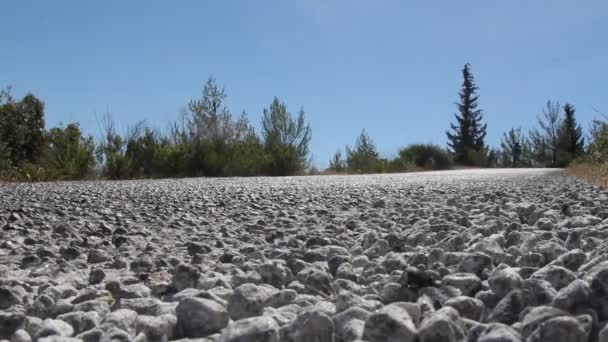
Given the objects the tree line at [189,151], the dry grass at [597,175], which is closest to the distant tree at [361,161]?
the tree line at [189,151]

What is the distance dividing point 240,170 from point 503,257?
15.7 meters

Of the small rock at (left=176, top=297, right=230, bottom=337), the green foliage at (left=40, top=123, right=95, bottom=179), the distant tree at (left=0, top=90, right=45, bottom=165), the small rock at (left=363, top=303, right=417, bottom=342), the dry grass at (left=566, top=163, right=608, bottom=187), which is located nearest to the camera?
the small rock at (left=363, top=303, right=417, bottom=342)

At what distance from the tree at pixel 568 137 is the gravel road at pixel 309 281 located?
36.6 metres

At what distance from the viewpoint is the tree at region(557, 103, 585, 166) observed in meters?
38.1

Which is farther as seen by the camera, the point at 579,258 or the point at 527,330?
the point at 579,258

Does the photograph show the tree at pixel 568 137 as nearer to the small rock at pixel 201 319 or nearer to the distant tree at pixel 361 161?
the distant tree at pixel 361 161

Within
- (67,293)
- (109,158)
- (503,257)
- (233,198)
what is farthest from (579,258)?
(109,158)

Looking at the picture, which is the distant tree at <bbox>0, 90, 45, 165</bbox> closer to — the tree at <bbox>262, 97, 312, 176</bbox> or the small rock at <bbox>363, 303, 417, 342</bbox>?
the tree at <bbox>262, 97, 312, 176</bbox>

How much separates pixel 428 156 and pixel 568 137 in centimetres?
1219

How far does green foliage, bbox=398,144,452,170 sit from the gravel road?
2848 cm

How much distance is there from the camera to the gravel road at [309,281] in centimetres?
118

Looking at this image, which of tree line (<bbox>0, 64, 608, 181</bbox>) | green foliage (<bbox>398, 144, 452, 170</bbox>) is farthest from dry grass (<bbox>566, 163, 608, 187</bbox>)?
green foliage (<bbox>398, 144, 452, 170</bbox>)

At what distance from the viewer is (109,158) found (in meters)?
14.4

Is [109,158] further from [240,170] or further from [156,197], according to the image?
[156,197]
